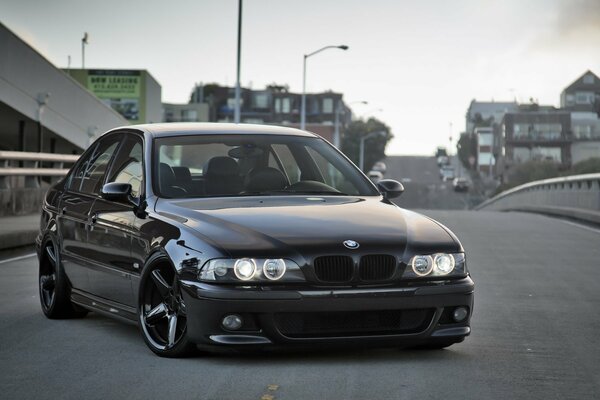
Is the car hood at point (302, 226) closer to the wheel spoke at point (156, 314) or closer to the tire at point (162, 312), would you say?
the tire at point (162, 312)

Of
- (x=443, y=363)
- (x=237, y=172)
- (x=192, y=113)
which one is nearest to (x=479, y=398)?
(x=443, y=363)

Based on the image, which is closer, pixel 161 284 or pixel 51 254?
pixel 161 284

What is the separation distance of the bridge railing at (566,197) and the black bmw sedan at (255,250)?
1713cm

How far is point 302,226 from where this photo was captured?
785 cm

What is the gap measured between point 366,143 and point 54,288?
152561 millimetres

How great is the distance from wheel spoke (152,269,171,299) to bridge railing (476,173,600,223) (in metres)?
18.3

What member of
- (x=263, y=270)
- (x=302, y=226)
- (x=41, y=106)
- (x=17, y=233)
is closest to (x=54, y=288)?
(x=302, y=226)

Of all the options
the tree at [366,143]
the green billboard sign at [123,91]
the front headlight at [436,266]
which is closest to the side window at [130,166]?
the front headlight at [436,266]

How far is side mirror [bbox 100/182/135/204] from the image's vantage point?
29.0 feet

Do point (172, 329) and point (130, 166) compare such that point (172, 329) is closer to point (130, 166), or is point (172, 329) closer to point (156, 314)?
point (156, 314)

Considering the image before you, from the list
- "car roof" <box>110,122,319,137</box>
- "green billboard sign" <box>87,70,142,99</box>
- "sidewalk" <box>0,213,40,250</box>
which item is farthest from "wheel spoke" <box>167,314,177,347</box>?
"green billboard sign" <box>87,70,142,99</box>

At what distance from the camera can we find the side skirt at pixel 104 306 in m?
8.72

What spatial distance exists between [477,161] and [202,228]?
17586 centimetres

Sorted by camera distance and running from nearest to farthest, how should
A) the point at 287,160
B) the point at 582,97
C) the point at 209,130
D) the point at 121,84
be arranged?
1. the point at 209,130
2. the point at 287,160
3. the point at 121,84
4. the point at 582,97
